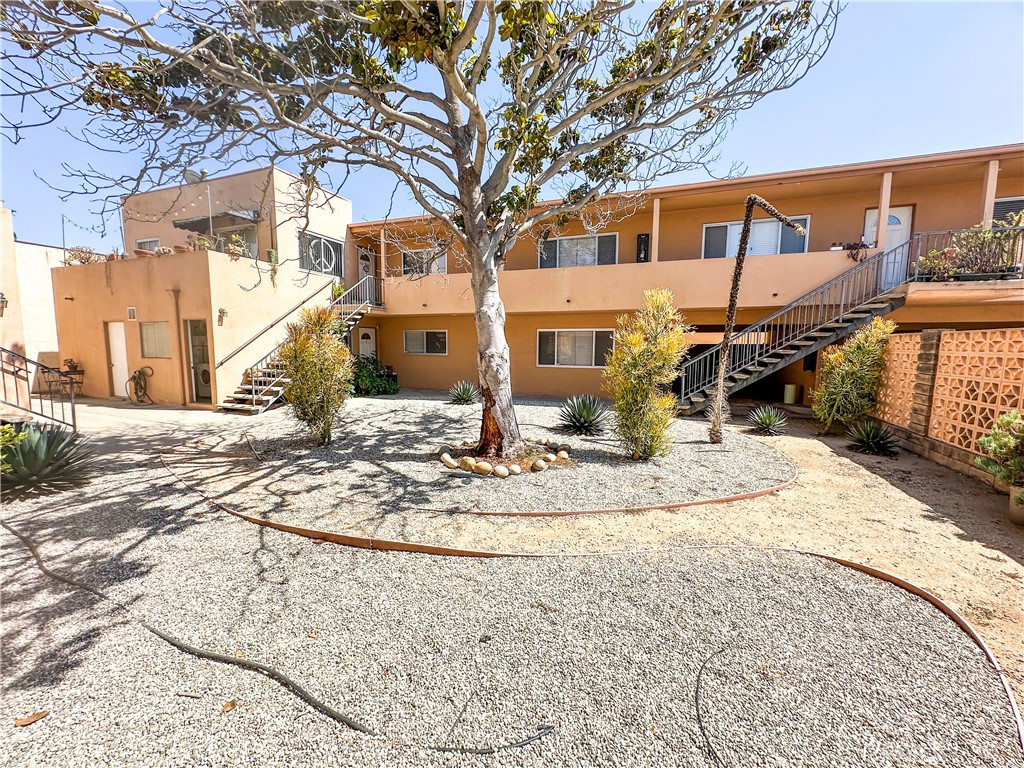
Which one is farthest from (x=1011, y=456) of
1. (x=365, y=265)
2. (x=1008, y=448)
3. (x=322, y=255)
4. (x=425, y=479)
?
(x=365, y=265)

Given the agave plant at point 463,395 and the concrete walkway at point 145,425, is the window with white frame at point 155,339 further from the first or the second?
the agave plant at point 463,395

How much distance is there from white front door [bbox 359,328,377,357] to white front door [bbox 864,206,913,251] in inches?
620

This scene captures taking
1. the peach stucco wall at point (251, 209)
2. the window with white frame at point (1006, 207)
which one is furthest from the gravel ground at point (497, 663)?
the window with white frame at point (1006, 207)

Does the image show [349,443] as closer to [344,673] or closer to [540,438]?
[540,438]

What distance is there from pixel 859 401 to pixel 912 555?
588cm

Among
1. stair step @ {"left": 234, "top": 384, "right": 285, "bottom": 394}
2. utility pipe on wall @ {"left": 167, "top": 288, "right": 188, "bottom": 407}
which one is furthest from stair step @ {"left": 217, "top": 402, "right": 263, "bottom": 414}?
utility pipe on wall @ {"left": 167, "top": 288, "right": 188, "bottom": 407}

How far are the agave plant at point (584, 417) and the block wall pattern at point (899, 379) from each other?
215 inches

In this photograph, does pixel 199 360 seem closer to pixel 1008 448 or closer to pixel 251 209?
pixel 251 209

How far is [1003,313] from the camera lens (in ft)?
29.7

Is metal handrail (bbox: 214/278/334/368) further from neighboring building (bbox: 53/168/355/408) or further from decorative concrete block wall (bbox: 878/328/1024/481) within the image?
decorative concrete block wall (bbox: 878/328/1024/481)

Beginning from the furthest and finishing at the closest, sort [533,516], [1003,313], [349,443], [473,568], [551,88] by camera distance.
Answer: [1003,313], [349,443], [551,88], [533,516], [473,568]

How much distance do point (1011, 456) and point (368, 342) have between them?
625 inches

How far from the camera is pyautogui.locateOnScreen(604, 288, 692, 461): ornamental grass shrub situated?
6.07 m

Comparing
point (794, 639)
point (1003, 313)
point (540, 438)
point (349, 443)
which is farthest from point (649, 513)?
point (1003, 313)
